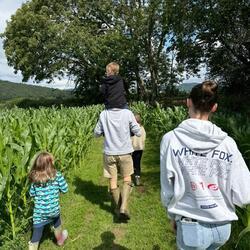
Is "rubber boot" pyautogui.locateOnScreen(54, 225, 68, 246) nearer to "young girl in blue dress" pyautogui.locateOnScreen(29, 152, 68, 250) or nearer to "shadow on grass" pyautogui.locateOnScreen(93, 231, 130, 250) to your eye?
"young girl in blue dress" pyautogui.locateOnScreen(29, 152, 68, 250)

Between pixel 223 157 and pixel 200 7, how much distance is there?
10501mm

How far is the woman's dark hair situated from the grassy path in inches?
99.6

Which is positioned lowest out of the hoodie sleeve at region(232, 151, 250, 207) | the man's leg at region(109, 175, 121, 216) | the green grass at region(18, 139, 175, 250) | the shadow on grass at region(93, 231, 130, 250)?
the shadow on grass at region(93, 231, 130, 250)

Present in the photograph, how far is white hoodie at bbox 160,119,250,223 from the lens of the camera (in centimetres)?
254

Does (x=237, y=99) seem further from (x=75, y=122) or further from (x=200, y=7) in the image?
(x=75, y=122)

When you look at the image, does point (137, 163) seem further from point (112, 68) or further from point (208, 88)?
point (208, 88)

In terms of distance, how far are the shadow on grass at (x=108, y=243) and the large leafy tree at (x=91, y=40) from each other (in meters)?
24.5

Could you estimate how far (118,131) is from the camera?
5.52m

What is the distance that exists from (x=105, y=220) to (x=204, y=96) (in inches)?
140

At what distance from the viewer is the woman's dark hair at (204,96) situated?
2537 mm

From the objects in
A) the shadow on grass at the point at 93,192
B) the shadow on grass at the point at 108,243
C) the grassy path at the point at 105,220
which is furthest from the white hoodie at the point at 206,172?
the shadow on grass at the point at 93,192

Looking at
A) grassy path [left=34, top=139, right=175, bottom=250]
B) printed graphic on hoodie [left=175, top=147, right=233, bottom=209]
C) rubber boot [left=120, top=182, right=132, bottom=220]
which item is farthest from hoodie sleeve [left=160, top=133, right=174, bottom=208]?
rubber boot [left=120, top=182, right=132, bottom=220]

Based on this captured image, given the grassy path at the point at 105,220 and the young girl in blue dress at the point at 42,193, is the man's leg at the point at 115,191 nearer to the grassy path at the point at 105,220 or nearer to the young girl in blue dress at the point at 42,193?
the grassy path at the point at 105,220

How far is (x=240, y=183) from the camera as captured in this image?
2535mm
